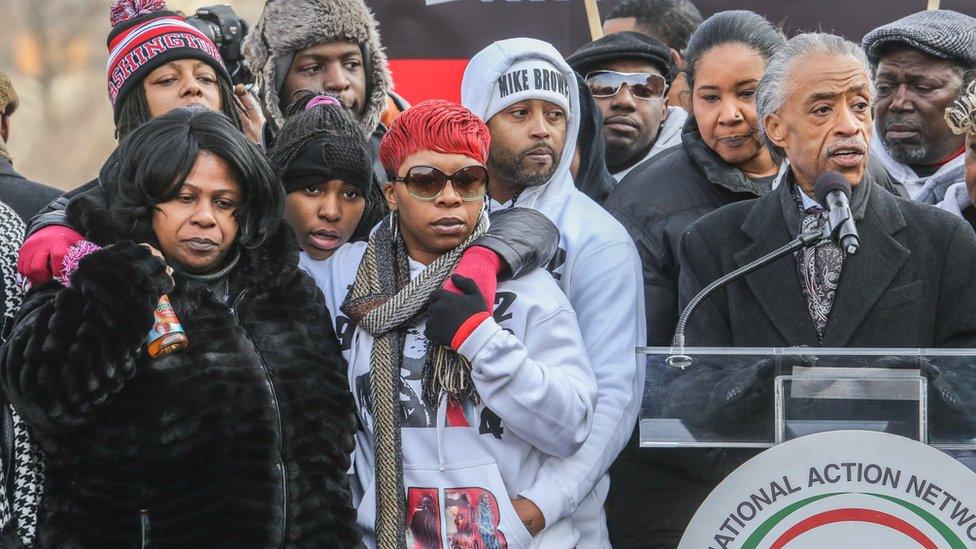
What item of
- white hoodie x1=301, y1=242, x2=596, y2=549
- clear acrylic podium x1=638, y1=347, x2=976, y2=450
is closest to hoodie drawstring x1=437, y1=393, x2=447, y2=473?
white hoodie x1=301, y1=242, x2=596, y2=549

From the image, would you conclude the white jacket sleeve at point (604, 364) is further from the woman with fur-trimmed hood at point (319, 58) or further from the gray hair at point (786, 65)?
the woman with fur-trimmed hood at point (319, 58)

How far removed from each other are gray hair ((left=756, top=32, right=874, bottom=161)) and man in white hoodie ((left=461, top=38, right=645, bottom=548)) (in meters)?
0.54

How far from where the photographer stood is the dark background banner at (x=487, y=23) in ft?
22.5

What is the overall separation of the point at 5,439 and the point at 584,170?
2260 millimetres

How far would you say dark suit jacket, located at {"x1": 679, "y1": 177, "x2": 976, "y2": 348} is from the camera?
4.32 m

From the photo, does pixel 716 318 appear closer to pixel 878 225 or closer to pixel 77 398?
pixel 878 225

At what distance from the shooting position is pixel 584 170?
5668 millimetres

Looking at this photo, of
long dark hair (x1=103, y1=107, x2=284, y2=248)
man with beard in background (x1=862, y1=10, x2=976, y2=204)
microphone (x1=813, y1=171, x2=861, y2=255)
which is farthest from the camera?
man with beard in background (x1=862, y1=10, x2=976, y2=204)

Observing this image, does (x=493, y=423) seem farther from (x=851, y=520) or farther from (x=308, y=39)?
(x=308, y=39)

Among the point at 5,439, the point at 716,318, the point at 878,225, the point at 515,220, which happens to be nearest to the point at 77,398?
the point at 5,439

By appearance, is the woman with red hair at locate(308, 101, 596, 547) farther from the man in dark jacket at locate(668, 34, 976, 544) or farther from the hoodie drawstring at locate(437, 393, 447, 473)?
the man in dark jacket at locate(668, 34, 976, 544)

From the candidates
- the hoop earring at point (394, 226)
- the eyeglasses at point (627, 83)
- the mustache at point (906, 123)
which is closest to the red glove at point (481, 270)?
the hoop earring at point (394, 226)

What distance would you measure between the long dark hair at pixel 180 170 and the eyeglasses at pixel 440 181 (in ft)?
1.17

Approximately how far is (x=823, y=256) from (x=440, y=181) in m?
1.05
